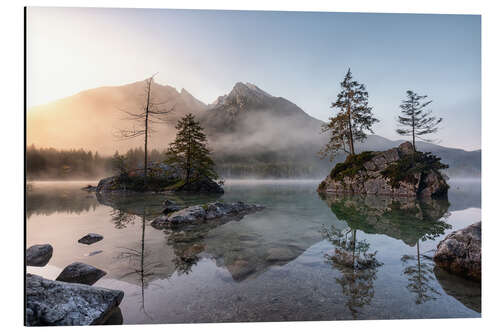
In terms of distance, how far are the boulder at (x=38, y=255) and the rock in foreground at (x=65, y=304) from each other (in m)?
2.16

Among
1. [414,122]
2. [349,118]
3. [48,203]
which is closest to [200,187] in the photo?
[48,203]

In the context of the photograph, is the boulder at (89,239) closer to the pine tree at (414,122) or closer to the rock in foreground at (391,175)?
the pine tree at (414,122)

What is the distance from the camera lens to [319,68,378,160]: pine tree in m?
26.1

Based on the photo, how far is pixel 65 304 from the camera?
325 centimetres

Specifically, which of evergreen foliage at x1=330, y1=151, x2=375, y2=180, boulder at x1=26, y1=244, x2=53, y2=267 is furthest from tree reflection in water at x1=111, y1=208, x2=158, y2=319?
evergreen foliage at x1=330, y1=151, x2=375, y2=180

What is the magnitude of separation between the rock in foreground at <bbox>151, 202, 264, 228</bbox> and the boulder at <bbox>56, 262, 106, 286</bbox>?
4.27 m

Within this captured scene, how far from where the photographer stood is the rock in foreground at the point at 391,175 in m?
21.4

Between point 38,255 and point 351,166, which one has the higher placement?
point 351,166

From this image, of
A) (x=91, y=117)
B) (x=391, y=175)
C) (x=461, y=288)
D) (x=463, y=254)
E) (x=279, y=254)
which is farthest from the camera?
(x=391, y=175)

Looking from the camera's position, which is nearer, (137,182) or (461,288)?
(461,288)

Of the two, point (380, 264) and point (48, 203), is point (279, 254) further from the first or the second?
point (48, 203)

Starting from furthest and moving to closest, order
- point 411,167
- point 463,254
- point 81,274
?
point 411,167 < point 463,254 < point 81,274

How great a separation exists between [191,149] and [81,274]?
21.9 meters
